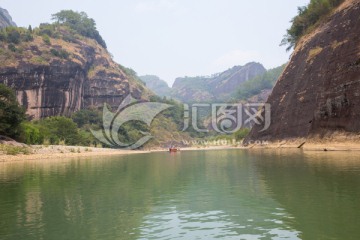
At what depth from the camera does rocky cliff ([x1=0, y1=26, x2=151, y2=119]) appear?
13838 centimetres

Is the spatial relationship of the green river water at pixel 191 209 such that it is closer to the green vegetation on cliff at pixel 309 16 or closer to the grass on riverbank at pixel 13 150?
the grass on riverbank at pixel 13 150

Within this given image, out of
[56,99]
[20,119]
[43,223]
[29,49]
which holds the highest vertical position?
[29,49]

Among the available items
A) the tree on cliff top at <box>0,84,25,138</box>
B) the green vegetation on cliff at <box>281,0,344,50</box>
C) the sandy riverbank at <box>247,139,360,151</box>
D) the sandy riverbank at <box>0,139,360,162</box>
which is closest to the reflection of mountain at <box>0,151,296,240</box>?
the sandy riverbank at <box>247,139,360,151</box>

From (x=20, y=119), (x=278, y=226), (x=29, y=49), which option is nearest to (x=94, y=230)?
(x=278, y=226)

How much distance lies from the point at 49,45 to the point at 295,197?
564 ft

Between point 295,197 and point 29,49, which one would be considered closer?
point 295,197

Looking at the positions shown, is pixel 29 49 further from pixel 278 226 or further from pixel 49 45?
pixel 278 226

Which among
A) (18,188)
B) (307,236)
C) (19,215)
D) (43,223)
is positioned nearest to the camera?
(307,236)

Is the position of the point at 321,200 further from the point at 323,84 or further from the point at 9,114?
the point at 9,114

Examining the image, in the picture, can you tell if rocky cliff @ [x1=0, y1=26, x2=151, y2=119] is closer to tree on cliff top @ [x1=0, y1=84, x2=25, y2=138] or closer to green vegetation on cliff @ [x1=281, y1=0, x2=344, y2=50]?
tree on cliff top @ [x1=0, y1=84, x2=25, y2=138]

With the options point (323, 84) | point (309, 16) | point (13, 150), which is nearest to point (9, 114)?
point (13, 150)

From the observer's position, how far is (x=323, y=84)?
219ft

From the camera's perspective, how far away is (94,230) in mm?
13531

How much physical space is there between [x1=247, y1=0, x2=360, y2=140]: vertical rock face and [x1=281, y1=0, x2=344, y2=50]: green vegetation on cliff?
5140 mm
